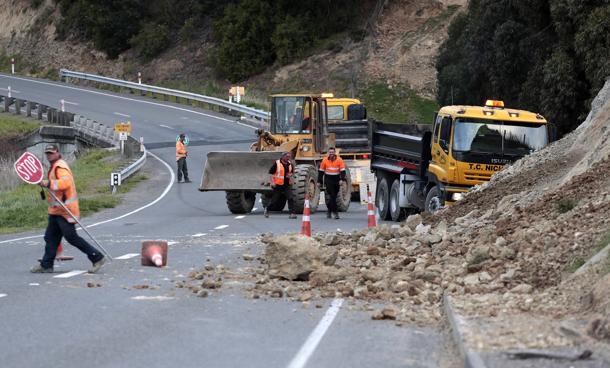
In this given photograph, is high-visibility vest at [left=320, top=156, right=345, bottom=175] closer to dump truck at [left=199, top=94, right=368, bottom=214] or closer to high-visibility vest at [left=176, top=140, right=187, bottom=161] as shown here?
dump truck at [left=199, top=94, right=368, bottom=214]

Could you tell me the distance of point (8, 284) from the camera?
1482 centimetres

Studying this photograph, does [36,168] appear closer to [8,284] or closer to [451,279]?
[8,284]

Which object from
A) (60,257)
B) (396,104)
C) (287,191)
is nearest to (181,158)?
(287,191)

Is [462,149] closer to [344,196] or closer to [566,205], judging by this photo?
[344,196]

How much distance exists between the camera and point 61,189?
16.0 meters

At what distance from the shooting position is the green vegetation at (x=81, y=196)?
97.9 feet

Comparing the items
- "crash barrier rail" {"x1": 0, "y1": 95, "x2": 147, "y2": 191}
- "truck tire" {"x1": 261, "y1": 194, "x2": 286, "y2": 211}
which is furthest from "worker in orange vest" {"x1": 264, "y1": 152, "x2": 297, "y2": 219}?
"crash barrier rail" {"x1": 0, "y1": 95, "x2": 147, "y2": 191}

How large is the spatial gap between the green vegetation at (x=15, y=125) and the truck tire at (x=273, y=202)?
2918 cm

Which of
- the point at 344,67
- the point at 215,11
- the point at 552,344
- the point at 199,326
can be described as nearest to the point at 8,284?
the point at 199,326

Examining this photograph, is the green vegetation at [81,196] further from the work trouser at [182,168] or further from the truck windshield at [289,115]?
the truck windshield at [289,115]

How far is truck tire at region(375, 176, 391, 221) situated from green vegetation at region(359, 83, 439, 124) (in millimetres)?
27208

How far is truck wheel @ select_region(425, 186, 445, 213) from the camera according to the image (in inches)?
1033

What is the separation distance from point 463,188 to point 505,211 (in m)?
6.20

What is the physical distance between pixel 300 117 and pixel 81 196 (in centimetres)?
981
